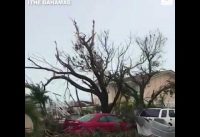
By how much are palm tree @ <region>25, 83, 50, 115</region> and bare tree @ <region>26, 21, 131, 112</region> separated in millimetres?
115

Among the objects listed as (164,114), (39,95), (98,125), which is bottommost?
(98,125)

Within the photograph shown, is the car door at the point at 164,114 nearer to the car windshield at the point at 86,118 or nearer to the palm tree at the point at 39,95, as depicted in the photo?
the car windshield at the point at 86,118

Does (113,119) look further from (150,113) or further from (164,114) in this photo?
(164,114)

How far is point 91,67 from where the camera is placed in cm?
486

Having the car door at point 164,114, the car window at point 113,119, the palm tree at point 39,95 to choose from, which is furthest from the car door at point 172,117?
the palm tree at point 39,95

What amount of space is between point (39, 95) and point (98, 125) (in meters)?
0.81

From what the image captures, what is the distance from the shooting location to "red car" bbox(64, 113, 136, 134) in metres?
4.76

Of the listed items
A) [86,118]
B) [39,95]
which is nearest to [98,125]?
[86,118]

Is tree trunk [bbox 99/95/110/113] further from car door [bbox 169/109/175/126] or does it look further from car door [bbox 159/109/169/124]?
car door [bbox 169/109/175/126]

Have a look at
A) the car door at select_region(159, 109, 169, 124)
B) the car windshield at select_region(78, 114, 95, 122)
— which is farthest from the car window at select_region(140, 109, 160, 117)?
the car windshield at select_region(78, 114, 95, 122)

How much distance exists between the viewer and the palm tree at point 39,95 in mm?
4793

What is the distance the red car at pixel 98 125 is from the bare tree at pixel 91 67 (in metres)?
0.11
